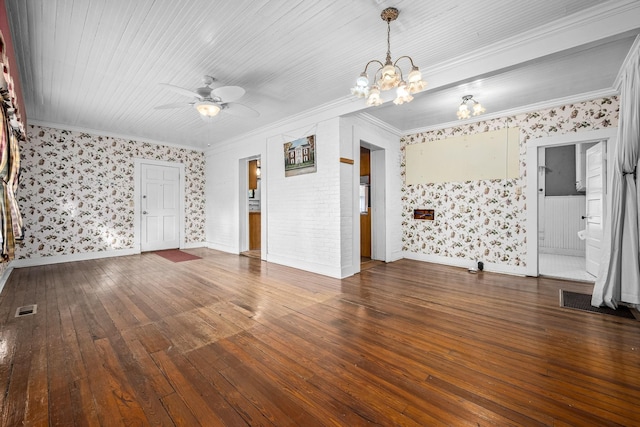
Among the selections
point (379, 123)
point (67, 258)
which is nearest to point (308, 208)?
point (379, 123)

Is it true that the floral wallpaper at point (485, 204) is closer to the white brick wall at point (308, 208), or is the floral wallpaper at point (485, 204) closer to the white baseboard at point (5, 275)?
the white brick wall at point (308, 208)

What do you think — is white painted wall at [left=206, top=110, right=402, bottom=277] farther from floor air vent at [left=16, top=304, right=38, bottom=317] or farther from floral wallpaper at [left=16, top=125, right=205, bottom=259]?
floor air vent at [left=16, top=304, right=38, bottom=317]

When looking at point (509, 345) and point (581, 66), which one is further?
point (581, 66)

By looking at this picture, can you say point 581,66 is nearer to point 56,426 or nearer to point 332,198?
point 332,198

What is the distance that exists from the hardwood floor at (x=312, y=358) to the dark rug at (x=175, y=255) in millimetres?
A: 2117

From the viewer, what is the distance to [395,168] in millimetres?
5867

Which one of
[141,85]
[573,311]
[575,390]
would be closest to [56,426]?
[575,390]

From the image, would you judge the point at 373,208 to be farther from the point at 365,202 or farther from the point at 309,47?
the point at 309,47

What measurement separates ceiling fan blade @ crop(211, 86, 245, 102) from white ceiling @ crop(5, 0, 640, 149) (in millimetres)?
403

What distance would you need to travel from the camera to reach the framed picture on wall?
4.78 m

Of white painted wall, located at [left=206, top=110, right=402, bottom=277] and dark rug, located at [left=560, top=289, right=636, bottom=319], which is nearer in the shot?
dark rug, located at [left=560, top=289, right=636, bottom=319]

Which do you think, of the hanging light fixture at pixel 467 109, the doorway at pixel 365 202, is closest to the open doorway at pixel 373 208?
the doorway at pixel 365 202

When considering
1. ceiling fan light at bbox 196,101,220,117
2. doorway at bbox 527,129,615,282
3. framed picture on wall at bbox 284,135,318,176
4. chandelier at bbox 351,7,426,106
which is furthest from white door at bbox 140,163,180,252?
doorway at bbox 527,129,615,282

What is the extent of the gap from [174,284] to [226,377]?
8.84 feet
